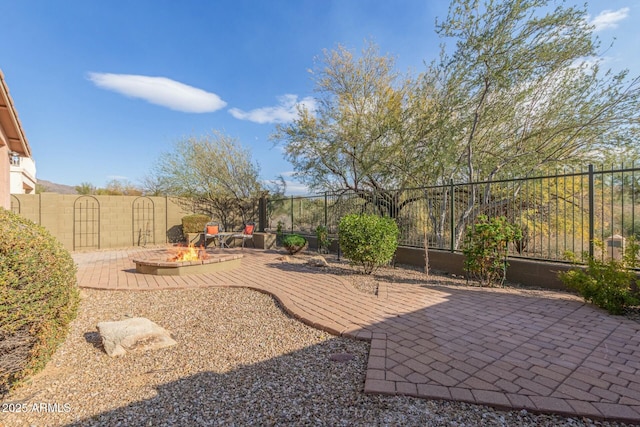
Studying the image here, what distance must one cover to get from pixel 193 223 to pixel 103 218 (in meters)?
3.11

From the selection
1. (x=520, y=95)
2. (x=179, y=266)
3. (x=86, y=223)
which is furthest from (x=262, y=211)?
(x=520, y=95)

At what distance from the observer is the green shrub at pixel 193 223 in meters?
11.6

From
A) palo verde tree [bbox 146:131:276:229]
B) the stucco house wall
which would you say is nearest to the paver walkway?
the stucco house wall

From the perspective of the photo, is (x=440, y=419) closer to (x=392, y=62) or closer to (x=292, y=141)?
(x=292, y=141)

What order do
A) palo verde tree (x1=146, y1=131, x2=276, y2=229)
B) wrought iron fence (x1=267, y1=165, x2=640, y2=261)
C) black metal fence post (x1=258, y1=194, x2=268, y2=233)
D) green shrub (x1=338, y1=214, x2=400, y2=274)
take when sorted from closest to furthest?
wrought iron fence (x1=267, y1=165, x2=640, y2=261)
green shrub (x1=338, y1=214, x2=400, y2=274)
black metal fence post (x1=258, y1=194, x2=268, y2=233)
palo verde tree (x1=146, y1=131, x2=276, y2=229)

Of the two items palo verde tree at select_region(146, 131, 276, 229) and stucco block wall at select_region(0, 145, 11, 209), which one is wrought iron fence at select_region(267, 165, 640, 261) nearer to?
palo verde tree at select_region(146, 131, 276, 229)

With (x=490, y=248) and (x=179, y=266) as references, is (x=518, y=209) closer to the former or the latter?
(x=490, y=248)

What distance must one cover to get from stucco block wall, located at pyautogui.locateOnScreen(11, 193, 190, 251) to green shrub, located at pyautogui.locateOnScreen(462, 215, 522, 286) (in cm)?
1130

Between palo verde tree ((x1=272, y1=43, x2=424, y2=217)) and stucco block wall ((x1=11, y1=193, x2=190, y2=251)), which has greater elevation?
palo verde tree ((x1=272, y1=43, x2=424, y2=217))

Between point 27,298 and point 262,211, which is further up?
point 262,211

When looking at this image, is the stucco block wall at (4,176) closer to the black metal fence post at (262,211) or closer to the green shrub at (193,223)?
the green shrub at (193,223)

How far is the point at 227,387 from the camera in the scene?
217 centimetres

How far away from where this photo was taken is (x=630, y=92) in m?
5.87

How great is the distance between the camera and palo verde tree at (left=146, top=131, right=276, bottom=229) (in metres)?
13.1
